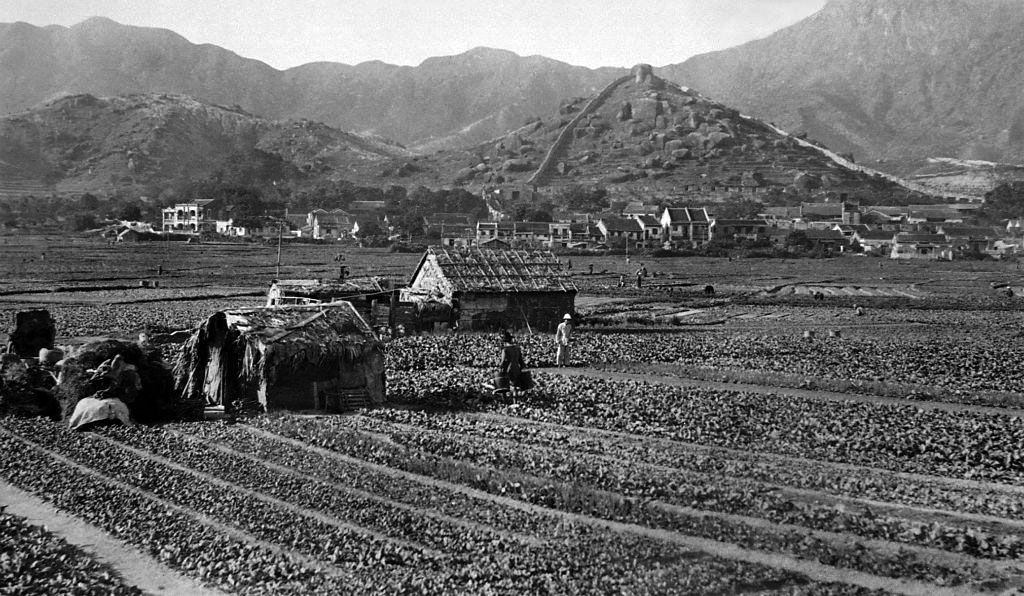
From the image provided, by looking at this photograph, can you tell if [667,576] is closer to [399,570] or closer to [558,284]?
[399,570]

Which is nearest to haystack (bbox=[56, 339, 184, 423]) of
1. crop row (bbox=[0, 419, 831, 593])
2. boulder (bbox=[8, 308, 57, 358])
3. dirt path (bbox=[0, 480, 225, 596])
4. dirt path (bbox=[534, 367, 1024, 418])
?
dirt path (bbox=[0, 480, 225, 596])

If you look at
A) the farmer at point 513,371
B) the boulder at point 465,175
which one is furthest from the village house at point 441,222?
the farmer at point 513,371

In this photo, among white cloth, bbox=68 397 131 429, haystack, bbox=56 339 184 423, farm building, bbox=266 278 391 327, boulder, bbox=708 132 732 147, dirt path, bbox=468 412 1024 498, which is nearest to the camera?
dirt path, bbox=468 412 1024 498

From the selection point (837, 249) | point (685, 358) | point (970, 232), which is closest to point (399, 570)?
point (685, 358)

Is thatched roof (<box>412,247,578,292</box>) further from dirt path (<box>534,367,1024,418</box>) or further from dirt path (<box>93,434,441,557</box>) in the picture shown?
dirt path (<box>93,434,441,557</box>)

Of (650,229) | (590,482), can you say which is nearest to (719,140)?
(650,229)
